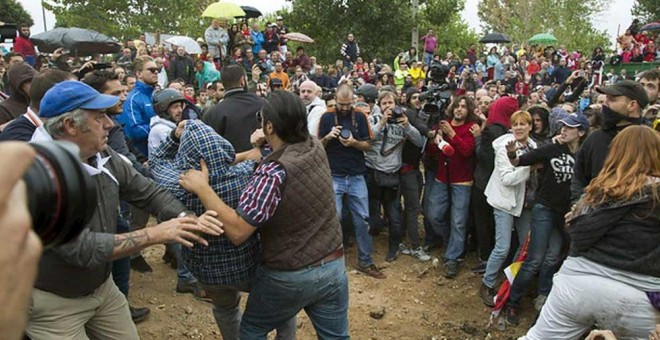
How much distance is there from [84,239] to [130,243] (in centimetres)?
20

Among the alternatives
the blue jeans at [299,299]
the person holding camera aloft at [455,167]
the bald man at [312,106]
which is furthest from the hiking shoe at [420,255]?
the blue jeans at [299,299]

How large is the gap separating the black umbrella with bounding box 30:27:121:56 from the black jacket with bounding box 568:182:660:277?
13864 millimetres

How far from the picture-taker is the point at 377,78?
1529 centimetres

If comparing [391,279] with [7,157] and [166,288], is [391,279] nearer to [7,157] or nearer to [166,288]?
[166,288]

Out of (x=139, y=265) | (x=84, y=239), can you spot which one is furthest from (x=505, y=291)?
(x=84, y=239)

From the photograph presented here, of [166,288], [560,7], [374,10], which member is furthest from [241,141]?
[560,7]

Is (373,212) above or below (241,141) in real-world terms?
below

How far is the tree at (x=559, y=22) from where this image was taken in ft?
127

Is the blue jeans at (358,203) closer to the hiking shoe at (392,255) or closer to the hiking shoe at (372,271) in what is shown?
the hiking shoe at (372,271)

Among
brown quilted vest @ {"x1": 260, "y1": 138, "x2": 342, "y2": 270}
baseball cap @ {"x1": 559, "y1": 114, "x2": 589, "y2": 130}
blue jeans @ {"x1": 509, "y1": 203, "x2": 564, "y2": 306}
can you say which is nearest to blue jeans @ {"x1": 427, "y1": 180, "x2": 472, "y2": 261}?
blue jeans @ {"x1": 509, "y1": 203, "x2": 564, "y2": 306}

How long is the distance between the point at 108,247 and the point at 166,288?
9.45ft

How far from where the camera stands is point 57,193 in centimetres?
119

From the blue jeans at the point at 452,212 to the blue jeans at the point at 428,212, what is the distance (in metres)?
0.04

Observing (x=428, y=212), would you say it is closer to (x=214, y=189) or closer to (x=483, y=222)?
(x=483, y=222)
